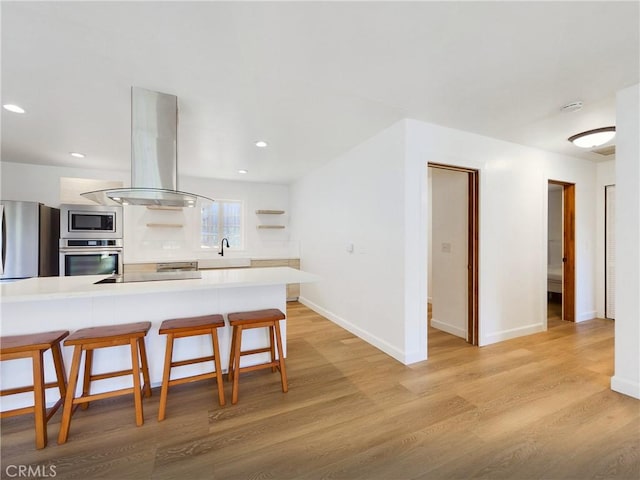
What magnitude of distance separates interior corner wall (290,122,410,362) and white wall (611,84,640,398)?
5.36 feet

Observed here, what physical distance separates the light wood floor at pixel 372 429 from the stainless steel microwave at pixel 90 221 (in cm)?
279

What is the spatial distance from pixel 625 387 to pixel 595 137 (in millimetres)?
2238

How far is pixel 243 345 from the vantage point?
8.53 feet

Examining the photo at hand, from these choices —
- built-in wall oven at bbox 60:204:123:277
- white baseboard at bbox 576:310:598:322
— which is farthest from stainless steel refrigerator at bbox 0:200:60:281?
white baseboard at bbox 576:310:598:322

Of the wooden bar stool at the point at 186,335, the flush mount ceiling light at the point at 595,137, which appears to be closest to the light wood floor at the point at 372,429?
the wooden bar stool at the point at 186,335

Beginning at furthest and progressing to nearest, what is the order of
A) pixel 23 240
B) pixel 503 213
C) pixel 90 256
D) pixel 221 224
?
pixel 221 224 < pixel 90 256 < pixel 23 240 < pixel 503 213

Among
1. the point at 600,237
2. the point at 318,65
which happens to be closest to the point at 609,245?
the point at 600,237

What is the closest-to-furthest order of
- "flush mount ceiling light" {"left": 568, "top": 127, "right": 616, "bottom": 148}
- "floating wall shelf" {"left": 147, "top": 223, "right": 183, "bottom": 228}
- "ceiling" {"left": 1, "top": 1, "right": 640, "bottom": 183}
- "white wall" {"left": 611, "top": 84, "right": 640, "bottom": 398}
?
"ceiling" {"left": 1, "top": 1, "right": 640, "bottom": 183}
"white wall" {"left": 611, "top": 84, "right": 640, "bottom": 398}
"flush mount ceiling light" {"left": 568, "top": 127, "right": 616, "bottom": 148}
"floating wall shelf" {"left": 147, "top": 223, "right": 183, "bottom": 228}

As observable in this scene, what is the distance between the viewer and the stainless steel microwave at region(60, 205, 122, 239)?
3.89 m

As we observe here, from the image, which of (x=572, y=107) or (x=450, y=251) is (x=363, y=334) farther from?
(x=572, y=107)

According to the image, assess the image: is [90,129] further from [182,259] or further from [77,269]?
[182,259]

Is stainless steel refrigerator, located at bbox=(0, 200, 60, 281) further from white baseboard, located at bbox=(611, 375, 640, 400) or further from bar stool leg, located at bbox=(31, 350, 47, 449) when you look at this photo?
white baseboard, located at bbox=(611, 375, 640, 400)

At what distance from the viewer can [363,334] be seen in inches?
135

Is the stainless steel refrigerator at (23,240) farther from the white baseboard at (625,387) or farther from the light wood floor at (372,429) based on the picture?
the white baseboard at (625,387)
